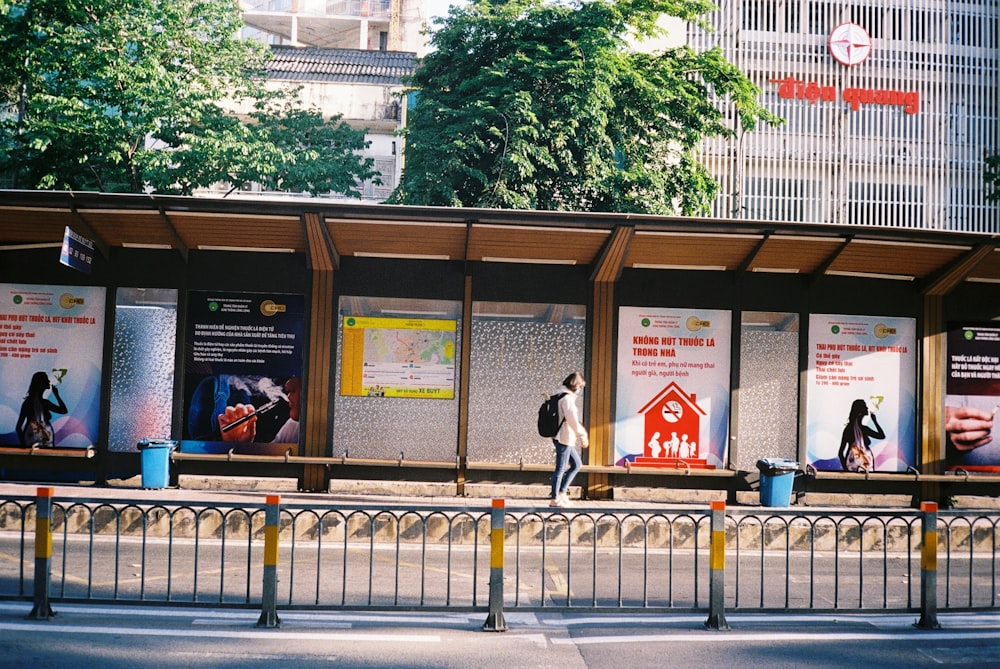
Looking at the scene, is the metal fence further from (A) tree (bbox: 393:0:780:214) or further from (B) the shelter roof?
(A) tree (bbox: 393:0:780:214)

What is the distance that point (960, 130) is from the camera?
134 feet

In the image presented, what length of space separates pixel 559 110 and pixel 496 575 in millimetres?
16972

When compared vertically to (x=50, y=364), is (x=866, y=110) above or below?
above

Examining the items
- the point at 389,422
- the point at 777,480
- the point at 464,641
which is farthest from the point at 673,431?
the point at 464,641

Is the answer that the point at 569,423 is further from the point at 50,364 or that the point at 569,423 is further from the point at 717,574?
the point at 50,364

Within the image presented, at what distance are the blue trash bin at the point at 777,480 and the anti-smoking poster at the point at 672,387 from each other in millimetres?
764

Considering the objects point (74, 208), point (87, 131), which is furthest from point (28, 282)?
point (87, 131)

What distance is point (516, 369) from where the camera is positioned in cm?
1396

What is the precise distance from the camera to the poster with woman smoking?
1418 cm

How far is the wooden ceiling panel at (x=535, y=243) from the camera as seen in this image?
12.9m

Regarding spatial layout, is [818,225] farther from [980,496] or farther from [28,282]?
[28,282]

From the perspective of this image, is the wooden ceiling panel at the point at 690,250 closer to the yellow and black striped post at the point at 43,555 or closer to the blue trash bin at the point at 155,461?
the blue trash bin at the point at 155,461

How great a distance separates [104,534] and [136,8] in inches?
595

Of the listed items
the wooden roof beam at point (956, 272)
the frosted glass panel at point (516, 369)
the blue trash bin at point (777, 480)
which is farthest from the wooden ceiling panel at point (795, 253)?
the blue trash bin at point (777, 480)
